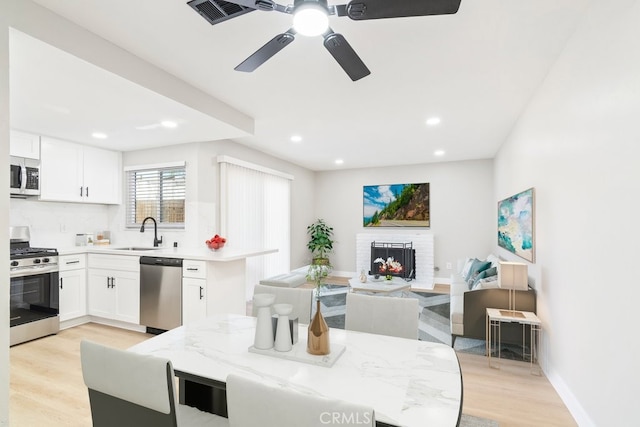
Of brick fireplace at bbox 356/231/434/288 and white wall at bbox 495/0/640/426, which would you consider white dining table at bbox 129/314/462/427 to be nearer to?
white wall at bbox 495/0/640/426

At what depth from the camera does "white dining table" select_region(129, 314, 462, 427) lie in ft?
3.48

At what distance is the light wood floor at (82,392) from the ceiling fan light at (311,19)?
8.32ft

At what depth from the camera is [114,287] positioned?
3918 mm

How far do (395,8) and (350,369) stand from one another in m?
1.52

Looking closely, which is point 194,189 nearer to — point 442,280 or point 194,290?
point 194,290

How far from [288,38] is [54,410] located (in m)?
2.87

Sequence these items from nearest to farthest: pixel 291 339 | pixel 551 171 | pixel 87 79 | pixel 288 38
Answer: pixel 291 339
pixel 288 38
pixel 87 79
pixel 551 171

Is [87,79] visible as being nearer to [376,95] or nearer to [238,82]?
[238,82]

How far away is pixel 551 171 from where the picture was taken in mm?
2633

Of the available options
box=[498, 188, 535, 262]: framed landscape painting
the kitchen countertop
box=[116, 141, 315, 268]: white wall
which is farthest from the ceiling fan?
box=[116, 141, 315, 268]: white wall

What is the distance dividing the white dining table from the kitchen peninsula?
176cm

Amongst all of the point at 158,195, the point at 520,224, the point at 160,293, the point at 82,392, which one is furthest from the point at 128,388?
the point at 158,195

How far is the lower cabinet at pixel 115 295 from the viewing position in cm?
379

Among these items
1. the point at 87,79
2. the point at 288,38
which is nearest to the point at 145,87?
the point at 87,79
